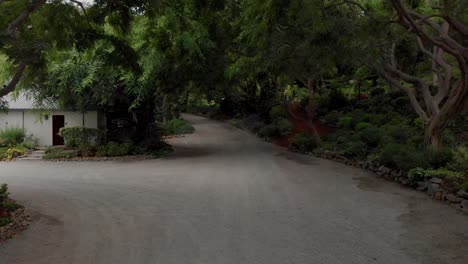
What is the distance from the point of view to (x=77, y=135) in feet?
78.8

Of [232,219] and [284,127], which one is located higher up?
[284,127]

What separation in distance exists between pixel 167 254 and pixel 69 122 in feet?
73.3

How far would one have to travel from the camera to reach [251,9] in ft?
35.2

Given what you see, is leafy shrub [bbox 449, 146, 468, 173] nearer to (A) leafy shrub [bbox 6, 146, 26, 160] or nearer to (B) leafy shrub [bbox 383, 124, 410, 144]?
(B) leafy shrub [bbox 383, 124, 410, 144]

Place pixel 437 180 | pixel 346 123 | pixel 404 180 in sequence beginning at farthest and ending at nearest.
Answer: pixel 346 123 < pixel 404 180 < pixel 437 180

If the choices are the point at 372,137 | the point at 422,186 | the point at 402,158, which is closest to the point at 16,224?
the point at 422,186

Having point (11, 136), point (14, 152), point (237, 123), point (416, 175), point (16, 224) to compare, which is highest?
point (237, 123)

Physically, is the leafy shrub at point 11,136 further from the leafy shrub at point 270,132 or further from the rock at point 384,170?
the rock at point 384,170

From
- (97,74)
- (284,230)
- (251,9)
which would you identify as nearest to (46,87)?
(97,74)

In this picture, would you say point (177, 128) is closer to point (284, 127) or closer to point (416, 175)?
point (284, 127)

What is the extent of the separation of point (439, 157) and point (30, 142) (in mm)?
22354

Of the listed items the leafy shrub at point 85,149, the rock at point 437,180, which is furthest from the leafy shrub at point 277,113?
the rock at point 437,180

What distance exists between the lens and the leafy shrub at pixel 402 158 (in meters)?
13.0

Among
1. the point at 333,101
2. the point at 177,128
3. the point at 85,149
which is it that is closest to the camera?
the point at 85,149
